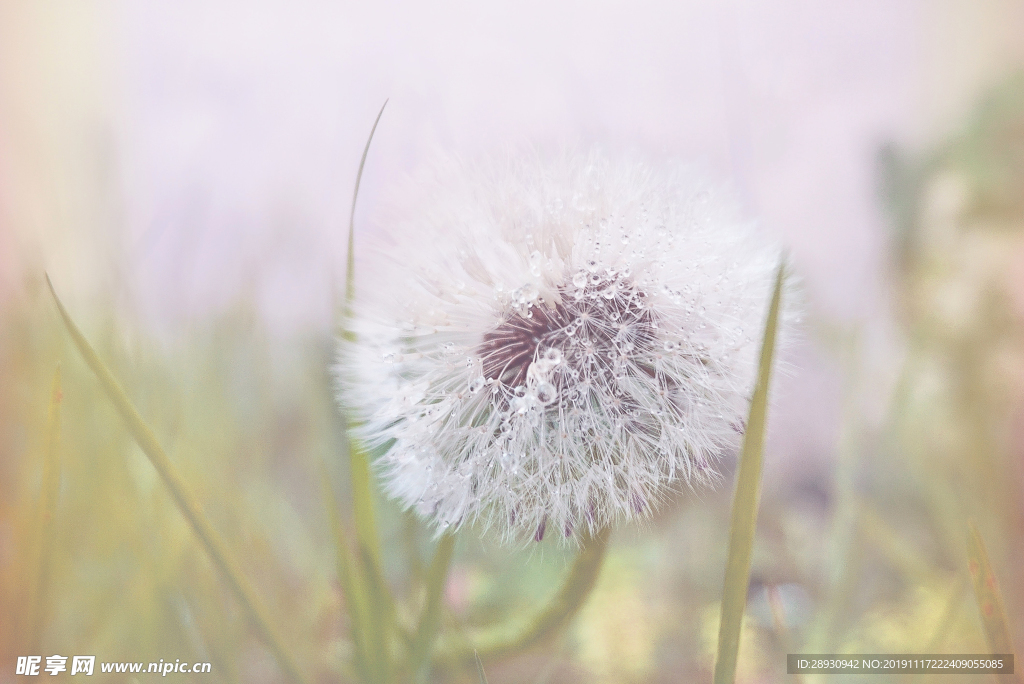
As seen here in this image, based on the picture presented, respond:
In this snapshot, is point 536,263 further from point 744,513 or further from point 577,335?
point 744,513

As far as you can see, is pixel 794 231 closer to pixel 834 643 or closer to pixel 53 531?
pixel 834 643

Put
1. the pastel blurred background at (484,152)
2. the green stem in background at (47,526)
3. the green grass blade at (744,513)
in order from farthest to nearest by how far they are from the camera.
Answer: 1. the pastel blurred background at (484,152)
2. the green stem in background at (47,526)
3. the green grass blade at (744,513)

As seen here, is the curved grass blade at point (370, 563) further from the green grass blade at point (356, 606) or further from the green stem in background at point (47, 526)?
the green stem in background at point (47, 526)

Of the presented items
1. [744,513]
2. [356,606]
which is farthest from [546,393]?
[356,606]

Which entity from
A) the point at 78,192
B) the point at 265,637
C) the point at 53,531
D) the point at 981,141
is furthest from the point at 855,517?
the point at 78,192

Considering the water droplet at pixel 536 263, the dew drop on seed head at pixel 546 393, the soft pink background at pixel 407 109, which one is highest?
the soft pink background at pixel 407 109

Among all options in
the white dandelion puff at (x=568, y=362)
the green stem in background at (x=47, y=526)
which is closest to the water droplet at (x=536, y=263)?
the white dandelion puff at (x=568, y=362)
